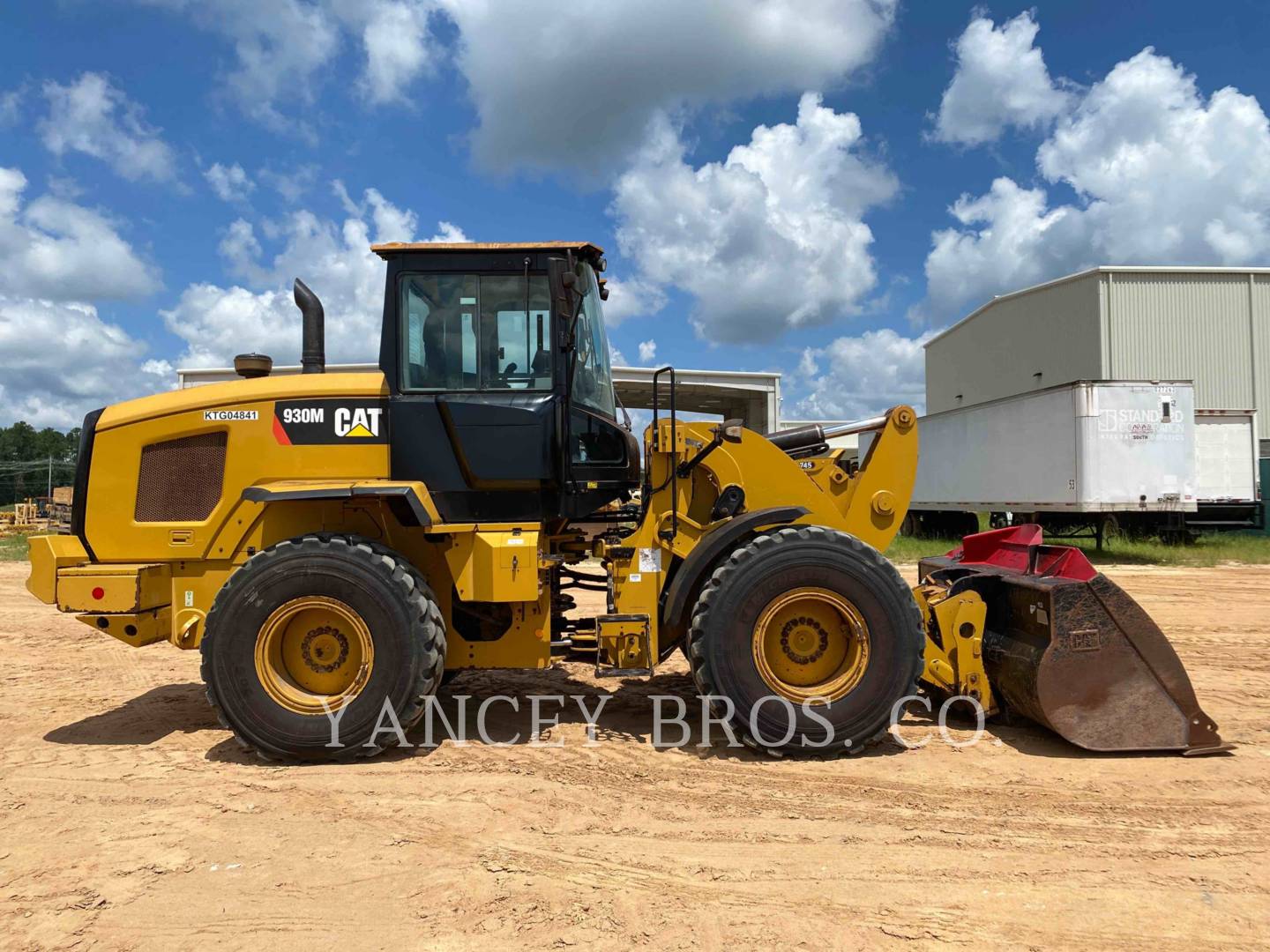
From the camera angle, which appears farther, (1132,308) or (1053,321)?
(1053,321)

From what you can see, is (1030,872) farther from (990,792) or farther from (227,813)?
(227,813)

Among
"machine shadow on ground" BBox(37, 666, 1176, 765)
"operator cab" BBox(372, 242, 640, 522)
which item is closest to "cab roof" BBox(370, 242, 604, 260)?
"operator cab" BBox(372, 242, 640, 522)

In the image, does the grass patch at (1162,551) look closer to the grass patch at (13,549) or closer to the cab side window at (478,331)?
the cab side window at (478,331)

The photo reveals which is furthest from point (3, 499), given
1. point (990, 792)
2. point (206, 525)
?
point (990, 792)

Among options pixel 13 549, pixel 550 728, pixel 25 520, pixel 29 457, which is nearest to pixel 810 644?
pixel 550 728

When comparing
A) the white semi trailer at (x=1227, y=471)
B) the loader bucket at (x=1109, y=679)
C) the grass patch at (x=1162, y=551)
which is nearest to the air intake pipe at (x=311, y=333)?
the loader bucket at (x=1109, y=679)

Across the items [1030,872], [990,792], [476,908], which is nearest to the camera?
[476,908]

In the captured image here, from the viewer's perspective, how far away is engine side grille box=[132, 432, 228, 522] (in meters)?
4.97

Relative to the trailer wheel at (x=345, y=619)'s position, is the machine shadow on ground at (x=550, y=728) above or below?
below

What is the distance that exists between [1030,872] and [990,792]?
0.84 metres

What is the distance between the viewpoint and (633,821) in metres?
3.79

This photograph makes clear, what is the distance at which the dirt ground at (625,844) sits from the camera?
2.90m

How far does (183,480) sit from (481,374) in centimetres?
194

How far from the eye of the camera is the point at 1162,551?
53.5 ft
